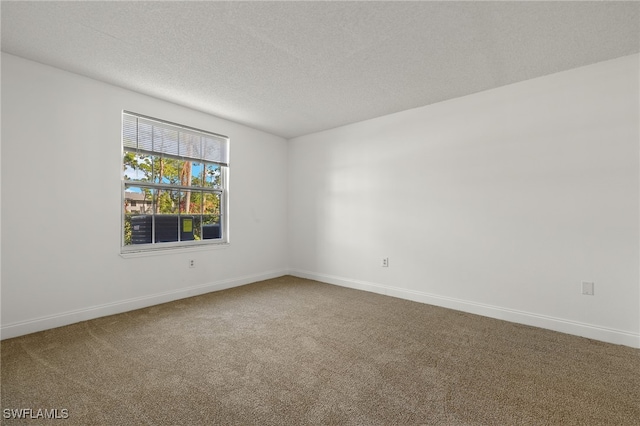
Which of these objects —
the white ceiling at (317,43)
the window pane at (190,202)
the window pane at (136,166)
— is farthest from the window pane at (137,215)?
the white ceiling at (317,43)

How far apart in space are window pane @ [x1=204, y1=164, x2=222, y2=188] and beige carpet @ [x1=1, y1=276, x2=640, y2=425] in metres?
1.91

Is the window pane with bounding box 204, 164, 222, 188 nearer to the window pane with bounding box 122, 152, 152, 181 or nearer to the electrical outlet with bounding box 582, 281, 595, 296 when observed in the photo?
the window pane with bounding box 122, 152, 152, 181

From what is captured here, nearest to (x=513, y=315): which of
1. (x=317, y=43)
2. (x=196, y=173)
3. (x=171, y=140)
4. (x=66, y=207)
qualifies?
(x=317, y=43)

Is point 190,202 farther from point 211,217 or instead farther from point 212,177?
point 212,177

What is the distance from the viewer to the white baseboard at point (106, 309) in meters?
2.61

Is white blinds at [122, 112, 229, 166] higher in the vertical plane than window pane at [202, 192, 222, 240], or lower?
higher

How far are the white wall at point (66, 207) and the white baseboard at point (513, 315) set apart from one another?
8.66ft

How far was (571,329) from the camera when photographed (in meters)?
2.76

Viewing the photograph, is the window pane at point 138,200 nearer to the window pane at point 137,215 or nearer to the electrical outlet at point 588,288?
the window pane at point 137,215

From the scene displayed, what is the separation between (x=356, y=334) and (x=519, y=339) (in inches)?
58.5

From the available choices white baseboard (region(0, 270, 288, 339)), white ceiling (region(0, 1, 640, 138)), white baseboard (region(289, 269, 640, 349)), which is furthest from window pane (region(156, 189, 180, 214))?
white baseboard (region(289, 269, 640, 349))

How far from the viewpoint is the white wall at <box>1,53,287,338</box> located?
2602mm

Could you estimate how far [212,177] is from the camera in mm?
4312

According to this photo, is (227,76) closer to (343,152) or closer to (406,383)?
(343,152)
